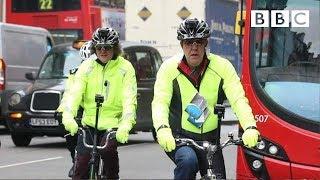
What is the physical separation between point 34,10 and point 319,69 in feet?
55.2

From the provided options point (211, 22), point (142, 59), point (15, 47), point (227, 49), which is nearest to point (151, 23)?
point (211, 22)

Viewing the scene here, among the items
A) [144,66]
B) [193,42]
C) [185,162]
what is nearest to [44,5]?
[144,66]

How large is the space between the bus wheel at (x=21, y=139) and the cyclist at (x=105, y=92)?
9.15 m

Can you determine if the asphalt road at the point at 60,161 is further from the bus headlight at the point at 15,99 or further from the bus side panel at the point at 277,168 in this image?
the bus side panel at the point at 277,168

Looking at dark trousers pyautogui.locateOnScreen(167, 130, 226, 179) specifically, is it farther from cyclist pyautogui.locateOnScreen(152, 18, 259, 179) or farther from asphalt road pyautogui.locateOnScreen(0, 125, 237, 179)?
asphalt road pyautogui.locateOnScreen(0, 125, 237, 179)

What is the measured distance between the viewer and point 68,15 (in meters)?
22.7

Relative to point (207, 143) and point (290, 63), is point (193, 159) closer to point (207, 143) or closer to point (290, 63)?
point (207, 143)

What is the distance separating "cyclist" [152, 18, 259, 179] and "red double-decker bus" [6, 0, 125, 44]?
16618 mm

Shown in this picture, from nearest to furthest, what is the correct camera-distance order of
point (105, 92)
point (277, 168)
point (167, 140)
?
point (167, 140)
point (105, 92)
point (277, 168)

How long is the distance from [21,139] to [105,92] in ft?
30.8

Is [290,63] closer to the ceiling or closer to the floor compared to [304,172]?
closer to the ceiling

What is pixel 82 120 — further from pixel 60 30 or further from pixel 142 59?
pixel 60 30

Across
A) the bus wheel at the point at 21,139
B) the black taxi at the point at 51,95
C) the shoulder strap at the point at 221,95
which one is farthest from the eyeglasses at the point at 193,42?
the bus wheel at the point at 21,139

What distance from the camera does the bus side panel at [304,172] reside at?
289 inches
